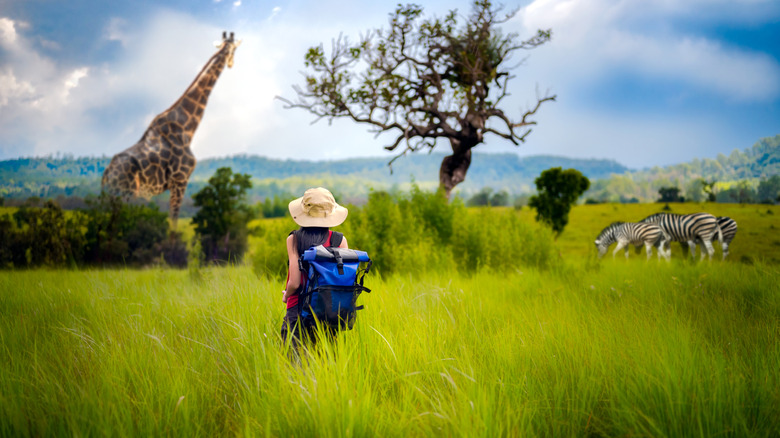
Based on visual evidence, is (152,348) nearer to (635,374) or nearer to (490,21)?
(635,374)

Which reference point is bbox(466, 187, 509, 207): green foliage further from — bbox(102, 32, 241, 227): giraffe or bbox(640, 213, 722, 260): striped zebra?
bbox(102, 32, 241, 227): giraffe

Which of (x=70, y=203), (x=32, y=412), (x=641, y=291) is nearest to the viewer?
(x=32, y=412)

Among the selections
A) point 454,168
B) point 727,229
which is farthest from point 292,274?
point 727,229

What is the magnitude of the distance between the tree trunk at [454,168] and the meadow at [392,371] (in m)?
8.26

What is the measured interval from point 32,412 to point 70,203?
1162 cm

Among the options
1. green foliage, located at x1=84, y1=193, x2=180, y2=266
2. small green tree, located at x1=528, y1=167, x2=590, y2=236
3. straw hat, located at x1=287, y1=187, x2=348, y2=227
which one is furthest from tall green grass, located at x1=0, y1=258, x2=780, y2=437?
small green tree, located at x1=528, y1=167, x2=590, y2=236

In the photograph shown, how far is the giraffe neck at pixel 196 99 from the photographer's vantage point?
15.8 meters

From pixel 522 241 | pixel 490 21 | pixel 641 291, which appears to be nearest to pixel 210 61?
pixel 490 21

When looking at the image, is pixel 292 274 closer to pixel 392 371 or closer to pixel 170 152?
pixel 392 371

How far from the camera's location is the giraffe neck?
51.8 feet

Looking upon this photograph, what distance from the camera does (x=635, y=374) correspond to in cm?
267

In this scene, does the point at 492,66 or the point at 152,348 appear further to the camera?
the point at 492,66

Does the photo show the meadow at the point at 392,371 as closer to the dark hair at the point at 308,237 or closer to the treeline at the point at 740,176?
the dark hair at the point at 308,237

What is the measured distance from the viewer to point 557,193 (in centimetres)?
1908
